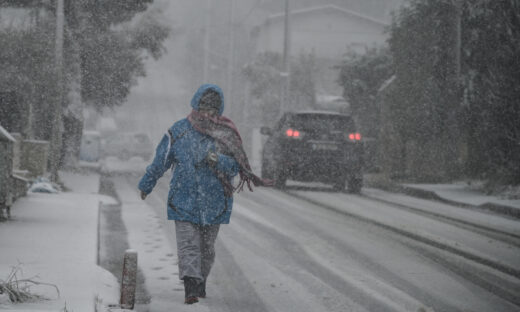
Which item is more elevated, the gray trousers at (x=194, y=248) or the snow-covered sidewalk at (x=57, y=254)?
the gray trousers at (x=194, y=248)

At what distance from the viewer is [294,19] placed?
179 feet

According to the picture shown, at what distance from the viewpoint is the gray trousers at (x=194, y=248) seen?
17.9 ft

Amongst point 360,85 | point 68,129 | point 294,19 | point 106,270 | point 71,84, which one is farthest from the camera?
point 294,19

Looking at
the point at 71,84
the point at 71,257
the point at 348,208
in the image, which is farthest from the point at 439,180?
the point at 71,257

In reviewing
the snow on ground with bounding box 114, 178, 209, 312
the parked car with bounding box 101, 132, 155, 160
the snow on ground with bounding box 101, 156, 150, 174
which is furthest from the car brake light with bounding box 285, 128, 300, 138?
the parked car with bounding box 101, 132, 155, 160

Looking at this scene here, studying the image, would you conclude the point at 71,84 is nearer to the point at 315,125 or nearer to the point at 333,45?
the point at 315,125

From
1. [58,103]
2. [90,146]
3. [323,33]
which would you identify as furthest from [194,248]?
[323,33]

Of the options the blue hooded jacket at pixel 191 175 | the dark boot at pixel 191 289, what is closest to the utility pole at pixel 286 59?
the blue hooded jacket at pixel 191 175

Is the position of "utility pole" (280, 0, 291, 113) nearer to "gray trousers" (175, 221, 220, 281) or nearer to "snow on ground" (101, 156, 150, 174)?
"snow on ground" (101, 156, 150, 174)

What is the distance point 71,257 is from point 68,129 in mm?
17313

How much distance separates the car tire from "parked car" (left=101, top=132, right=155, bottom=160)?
22.0m

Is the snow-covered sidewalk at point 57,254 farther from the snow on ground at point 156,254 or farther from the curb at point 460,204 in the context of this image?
the curb at point 460,204

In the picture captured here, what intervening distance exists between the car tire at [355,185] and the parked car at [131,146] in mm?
22009

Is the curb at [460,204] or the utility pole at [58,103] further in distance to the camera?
the utility pole at [58,103]
